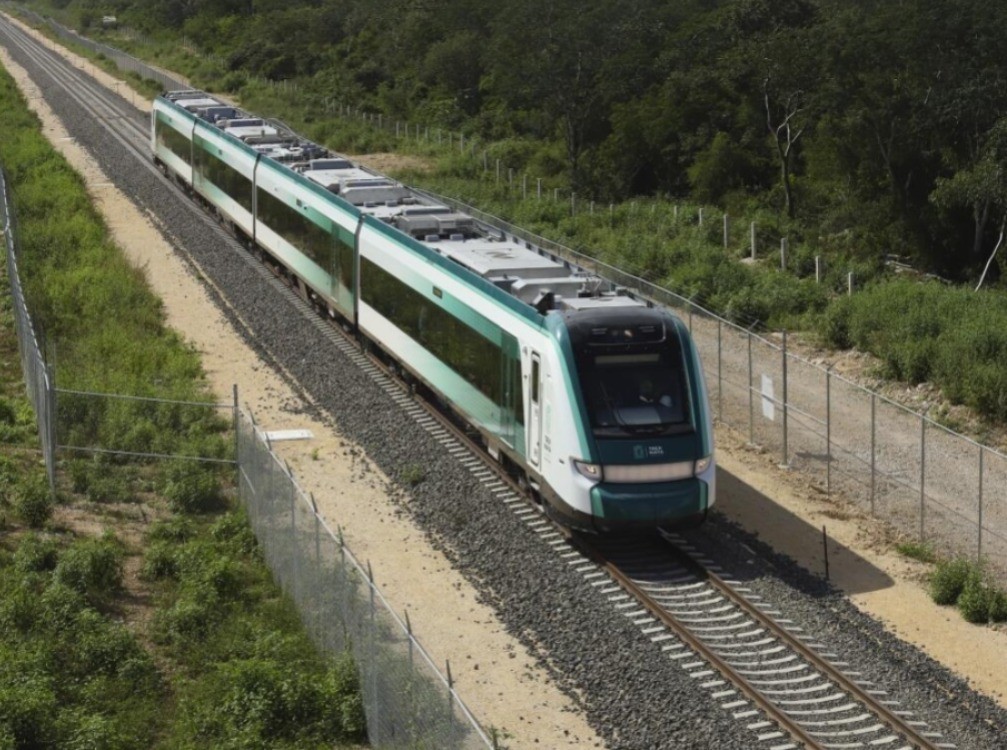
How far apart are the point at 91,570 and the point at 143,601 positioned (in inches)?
28.2

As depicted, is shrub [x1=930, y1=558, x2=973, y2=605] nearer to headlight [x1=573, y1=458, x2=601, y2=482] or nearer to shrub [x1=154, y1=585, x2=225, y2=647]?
headlight [x1=573, y1=458, x2=601, y2=482]

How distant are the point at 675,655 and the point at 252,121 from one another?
3210 cm

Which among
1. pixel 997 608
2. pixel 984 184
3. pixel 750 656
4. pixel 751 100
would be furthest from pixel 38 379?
pixel 751 100

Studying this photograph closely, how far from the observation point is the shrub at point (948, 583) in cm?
1956

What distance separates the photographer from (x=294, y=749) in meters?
15.0

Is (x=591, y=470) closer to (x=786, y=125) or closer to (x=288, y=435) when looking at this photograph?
(x=288, y=435)

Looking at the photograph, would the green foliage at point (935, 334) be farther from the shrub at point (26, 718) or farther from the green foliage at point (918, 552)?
the shrub at point (26, 718)

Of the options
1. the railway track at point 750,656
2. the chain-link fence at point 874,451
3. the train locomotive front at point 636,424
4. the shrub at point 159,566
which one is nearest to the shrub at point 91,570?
the shrub at point 159,566

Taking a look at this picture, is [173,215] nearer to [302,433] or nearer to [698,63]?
[698,63]

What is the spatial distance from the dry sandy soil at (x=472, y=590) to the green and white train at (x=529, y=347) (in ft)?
6.20

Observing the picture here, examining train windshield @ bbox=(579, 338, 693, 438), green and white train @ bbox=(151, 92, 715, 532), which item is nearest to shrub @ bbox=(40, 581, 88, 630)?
green and white train @ bbox=(151, 92, 715, 532)

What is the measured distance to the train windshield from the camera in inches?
784

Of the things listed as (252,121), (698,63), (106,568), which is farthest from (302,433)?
(698,63)

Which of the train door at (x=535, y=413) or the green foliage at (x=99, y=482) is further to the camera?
the green foliage at (x=99, y=482)
